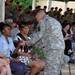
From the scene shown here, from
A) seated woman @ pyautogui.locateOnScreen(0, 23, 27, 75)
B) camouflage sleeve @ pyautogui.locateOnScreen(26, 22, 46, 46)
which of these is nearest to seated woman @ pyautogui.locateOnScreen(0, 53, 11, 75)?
seated woman @ pyautogui.locateOnScreen(0, 23, 27, 75)

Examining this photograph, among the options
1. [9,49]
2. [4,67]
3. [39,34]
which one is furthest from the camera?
[9,49]

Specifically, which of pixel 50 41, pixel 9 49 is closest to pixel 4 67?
pixel 9 49

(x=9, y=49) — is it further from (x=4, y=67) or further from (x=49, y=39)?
(x=4, y=67)

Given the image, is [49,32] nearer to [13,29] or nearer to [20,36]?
[20,36]

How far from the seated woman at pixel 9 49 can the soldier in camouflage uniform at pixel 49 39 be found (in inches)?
14.9

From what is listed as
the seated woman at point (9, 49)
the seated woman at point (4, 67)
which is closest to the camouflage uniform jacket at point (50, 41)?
the seated woman at point (9, 49)

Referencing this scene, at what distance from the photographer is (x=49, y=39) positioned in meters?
6.35

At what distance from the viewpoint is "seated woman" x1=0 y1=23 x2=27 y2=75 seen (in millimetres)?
6199

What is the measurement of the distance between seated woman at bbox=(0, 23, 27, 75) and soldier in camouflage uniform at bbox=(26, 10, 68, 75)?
0.38 m

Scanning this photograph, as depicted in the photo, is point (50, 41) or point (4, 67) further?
point (50, 41)

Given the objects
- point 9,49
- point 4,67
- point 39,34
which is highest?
point 39,34

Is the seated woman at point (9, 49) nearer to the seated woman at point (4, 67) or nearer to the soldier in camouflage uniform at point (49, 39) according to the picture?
the soldier in camouflage uniform at point (49, 39)

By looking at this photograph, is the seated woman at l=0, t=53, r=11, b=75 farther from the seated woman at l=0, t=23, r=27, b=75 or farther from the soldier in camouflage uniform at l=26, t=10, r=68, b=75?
the soldier in camouflage uniform at l=26, t=10, r=68, b=75

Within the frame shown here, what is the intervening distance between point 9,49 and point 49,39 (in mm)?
796
